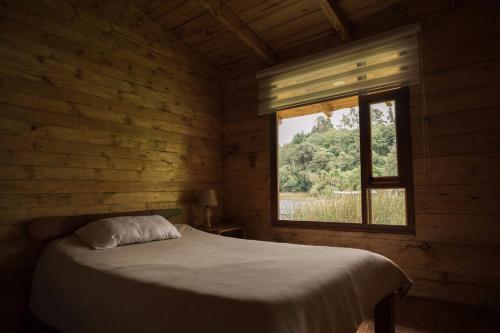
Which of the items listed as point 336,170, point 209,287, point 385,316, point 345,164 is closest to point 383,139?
point 345,164

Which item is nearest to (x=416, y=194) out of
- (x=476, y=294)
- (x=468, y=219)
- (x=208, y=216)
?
(x=468, y=219)

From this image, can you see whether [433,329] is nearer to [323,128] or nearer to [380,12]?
[323,128]

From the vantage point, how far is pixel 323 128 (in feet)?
11.3

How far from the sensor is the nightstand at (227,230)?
11.4 ft

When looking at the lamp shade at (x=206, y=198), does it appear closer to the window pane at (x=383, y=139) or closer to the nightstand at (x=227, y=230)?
the nightstand at (x=227, y=230)

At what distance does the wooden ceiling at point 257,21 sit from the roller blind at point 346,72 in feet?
0.74

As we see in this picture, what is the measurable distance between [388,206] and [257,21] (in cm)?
230

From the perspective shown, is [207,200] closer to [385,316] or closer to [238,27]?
[238,27]

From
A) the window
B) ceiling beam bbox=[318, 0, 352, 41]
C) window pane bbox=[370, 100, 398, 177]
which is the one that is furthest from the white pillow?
ceiling beam bbox=[318, 0, 352, 41]

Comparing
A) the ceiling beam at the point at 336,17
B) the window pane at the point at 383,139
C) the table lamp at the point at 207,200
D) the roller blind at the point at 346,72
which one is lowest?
the table lamp at the point at 207,200

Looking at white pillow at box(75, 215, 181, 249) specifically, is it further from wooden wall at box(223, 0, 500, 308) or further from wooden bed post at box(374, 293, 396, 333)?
wooden wall at box(223, 0, 500, 308)

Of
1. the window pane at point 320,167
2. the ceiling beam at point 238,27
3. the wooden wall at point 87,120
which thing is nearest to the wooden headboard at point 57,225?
the wooden wall at point 87,120

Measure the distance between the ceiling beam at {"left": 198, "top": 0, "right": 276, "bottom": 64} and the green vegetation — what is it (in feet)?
3.24

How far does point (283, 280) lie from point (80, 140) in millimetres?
2238
